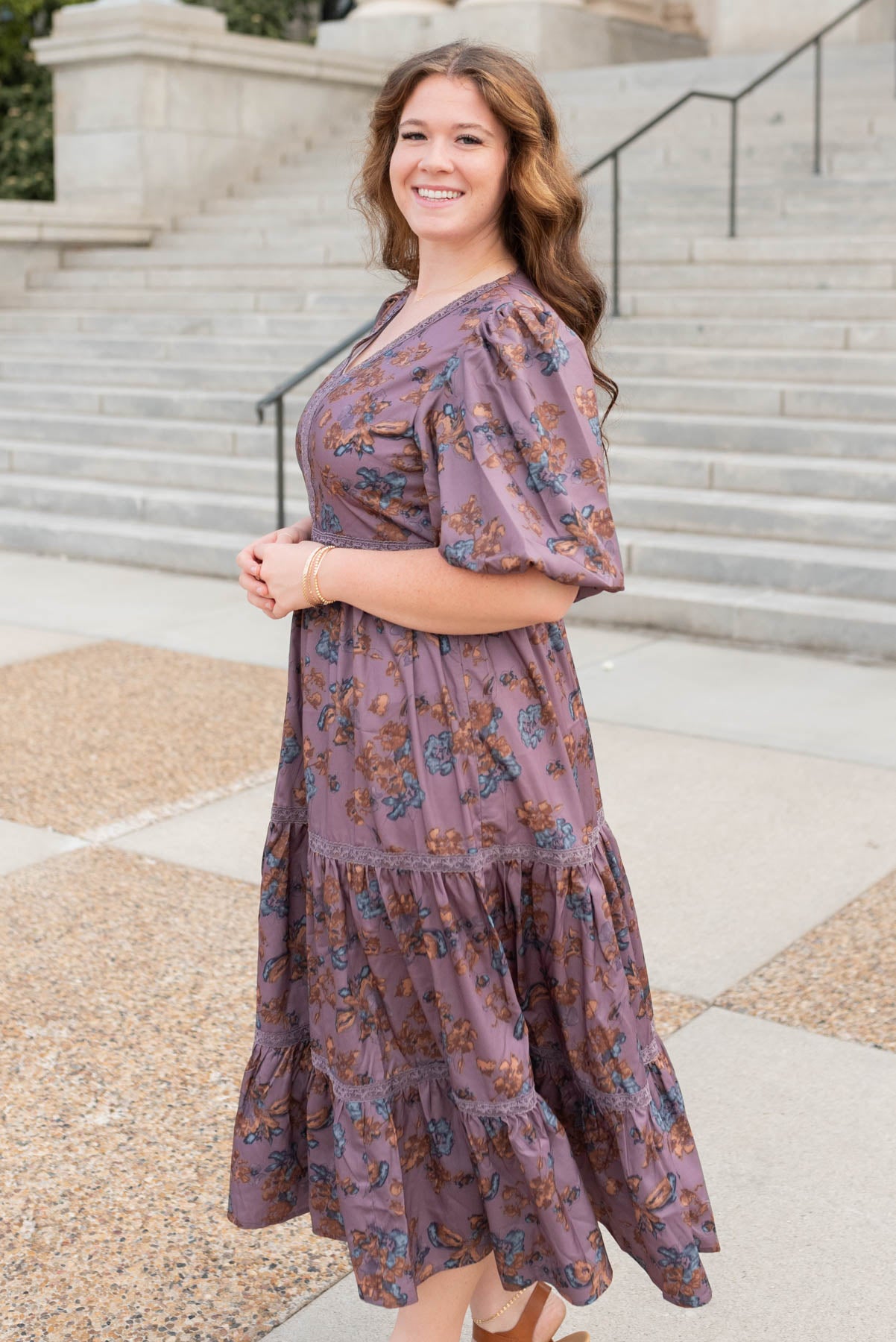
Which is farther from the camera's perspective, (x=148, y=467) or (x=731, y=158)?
(x=731, y=158)

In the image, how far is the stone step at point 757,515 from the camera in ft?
26.1

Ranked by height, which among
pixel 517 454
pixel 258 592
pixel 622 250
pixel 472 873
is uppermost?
pixel 622 250

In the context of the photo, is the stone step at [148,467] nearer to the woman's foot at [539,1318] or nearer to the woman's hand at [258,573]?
the woman's hand at [258,573]

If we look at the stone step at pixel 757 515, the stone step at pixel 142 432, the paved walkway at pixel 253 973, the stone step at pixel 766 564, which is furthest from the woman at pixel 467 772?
the stone step at pixel 142 432

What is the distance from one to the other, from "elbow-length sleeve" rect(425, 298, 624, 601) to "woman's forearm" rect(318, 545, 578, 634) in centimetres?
3

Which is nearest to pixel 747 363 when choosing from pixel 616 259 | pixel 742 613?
pixel 616 259

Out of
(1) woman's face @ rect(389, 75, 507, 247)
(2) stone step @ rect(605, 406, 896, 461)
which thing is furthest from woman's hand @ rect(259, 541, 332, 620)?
(2) stone step @ rect(605, 406, 896, 461)

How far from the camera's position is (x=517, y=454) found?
7.11 feet

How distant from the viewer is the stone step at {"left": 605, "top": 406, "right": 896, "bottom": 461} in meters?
8.55

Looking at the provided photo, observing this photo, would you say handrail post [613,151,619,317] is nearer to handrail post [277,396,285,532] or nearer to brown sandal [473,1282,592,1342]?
handrail post [277,396,285,532]

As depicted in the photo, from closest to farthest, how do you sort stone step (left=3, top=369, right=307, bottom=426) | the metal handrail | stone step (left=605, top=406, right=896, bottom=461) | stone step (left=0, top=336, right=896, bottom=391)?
stone step (left=605, top=406, right=896, bottom=461) < stone step (left=0, top=336, right=896, bottom=391) < the metal handrail < stone step (left=3, top=369, right=307, bottom=426)

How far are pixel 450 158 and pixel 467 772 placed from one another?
0.84 m

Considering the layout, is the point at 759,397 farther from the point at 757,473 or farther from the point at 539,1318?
the point at 539,1318

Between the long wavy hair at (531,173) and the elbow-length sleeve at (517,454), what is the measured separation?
14 centimetres
